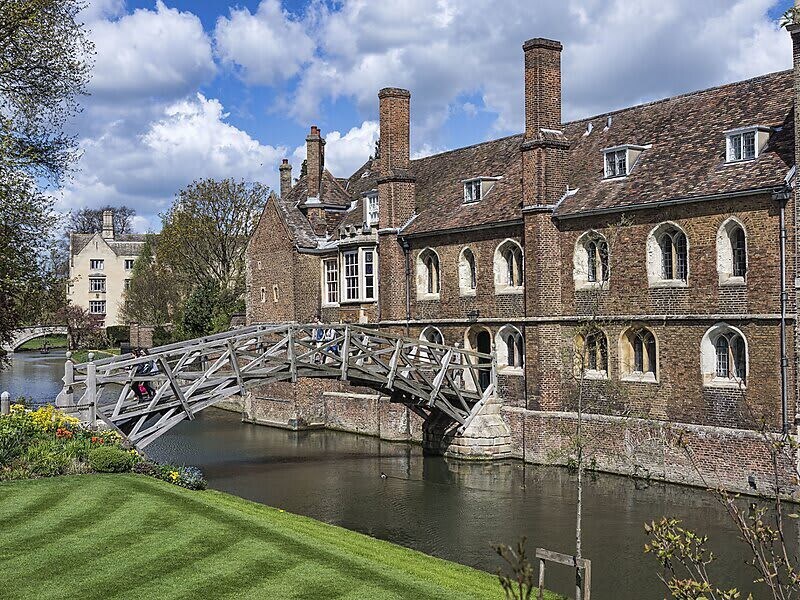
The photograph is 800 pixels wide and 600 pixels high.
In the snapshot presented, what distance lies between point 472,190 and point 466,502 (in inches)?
528

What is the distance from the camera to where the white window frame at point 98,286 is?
9731 centimetres

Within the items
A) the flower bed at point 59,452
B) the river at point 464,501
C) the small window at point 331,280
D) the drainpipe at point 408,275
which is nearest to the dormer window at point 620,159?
the river at point 464,501

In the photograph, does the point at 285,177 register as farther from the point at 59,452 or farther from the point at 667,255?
the point at 59,452

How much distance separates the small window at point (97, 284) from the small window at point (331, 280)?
211ft

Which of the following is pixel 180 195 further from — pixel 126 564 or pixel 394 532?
pixel 126 564

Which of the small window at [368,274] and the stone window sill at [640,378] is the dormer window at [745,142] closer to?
the stone window sill at [640,378]

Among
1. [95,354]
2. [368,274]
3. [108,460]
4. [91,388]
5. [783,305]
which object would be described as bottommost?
[108,460]

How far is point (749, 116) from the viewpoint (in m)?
25.0

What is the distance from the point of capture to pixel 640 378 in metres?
25.8

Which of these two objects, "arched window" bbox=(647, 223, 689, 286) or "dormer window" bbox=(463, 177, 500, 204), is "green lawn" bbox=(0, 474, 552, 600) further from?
"dormer window" bbox=(463, 177, 500, 204)

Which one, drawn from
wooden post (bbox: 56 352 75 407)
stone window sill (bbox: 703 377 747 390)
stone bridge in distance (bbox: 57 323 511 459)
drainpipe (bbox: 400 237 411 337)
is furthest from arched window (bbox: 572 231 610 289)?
wooden post (bbox: 56 352 75 407)

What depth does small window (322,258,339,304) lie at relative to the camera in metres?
38.9

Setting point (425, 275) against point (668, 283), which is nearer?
point (668, 283)

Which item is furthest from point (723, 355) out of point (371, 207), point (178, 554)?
point (371, 207)
